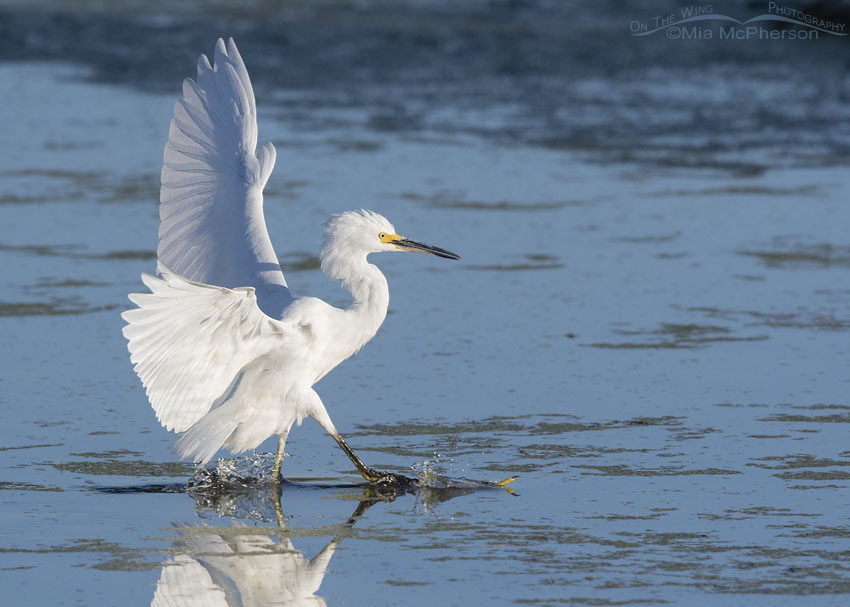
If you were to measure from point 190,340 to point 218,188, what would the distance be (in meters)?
1.67

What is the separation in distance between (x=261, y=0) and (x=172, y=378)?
2081 centimetres

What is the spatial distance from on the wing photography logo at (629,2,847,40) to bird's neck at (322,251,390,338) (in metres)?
14.7

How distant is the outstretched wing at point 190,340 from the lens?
513cm

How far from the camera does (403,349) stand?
7.50m

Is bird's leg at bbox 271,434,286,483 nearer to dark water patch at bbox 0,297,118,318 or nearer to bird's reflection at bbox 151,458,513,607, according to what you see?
bird's reflection at bbox 151,458,513,607

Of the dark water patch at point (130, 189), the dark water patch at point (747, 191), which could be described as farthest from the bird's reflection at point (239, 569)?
the dark water patch at point (747, 191)

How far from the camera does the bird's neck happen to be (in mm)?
6234

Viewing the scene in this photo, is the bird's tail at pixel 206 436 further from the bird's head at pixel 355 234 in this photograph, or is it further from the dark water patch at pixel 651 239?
the dark water patch at pixel 651 239

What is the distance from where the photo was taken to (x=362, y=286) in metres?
6.27

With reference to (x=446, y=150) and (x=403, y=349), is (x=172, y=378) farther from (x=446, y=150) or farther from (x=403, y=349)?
(x=446, y=150)

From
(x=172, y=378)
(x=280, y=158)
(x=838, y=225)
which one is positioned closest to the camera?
(x=172, y=378)

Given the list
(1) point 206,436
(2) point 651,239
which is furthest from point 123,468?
(2) point 651,239

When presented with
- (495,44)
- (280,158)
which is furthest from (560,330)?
(495,44)

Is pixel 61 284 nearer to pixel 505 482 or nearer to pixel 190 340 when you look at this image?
pixel 190 340
